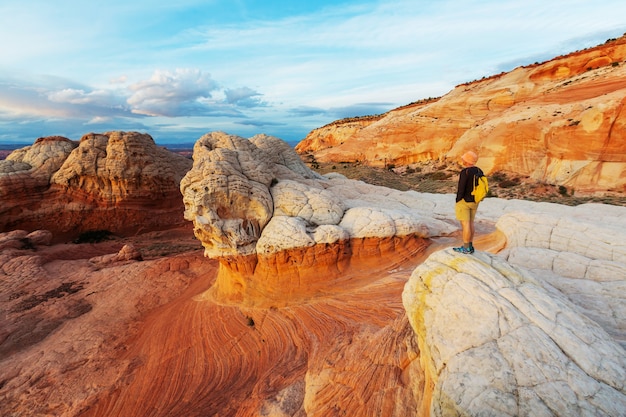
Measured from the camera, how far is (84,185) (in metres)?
17.6

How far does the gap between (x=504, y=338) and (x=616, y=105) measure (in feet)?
74.7

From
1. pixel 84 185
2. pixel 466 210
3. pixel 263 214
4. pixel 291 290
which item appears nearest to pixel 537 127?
pixel 466 210

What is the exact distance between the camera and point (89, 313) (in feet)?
32.6

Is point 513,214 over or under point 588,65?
under

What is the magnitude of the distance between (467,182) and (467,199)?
29 centimetres

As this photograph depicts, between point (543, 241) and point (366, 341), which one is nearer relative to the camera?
point (366, 341)

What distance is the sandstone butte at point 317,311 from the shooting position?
336 centimetres

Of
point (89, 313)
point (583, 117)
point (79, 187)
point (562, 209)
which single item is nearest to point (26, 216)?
point (79, 187)

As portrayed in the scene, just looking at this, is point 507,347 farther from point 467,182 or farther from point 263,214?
point 263,214

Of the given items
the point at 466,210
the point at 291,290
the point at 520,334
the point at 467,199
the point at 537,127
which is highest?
the point at 537,127

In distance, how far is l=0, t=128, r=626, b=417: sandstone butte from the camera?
3359mm

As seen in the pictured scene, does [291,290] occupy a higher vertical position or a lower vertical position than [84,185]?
lower

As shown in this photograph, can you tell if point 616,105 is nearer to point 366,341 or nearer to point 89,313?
point 366,341

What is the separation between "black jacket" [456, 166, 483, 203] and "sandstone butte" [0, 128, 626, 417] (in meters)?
0.99
